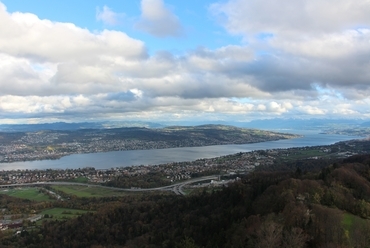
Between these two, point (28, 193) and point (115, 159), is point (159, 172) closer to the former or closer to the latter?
point (28, 193)

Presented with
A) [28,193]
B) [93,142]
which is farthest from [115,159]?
[93,142]

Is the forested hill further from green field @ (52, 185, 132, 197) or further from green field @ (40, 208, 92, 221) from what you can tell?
green field @ (52, 185, 132, 197)

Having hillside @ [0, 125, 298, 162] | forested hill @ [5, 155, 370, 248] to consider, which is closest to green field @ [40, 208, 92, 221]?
forested hill @ [5, 155, 370, 248]

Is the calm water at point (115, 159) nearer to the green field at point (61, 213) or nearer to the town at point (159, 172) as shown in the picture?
the town at point (159, 172)

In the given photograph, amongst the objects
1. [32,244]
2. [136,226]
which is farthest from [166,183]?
[32,244]

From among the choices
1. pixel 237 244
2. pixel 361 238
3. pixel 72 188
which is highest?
pixel 361 238

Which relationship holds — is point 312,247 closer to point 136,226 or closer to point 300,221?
point 300,221

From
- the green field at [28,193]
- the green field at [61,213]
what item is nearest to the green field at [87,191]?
the green field at [28,193]
